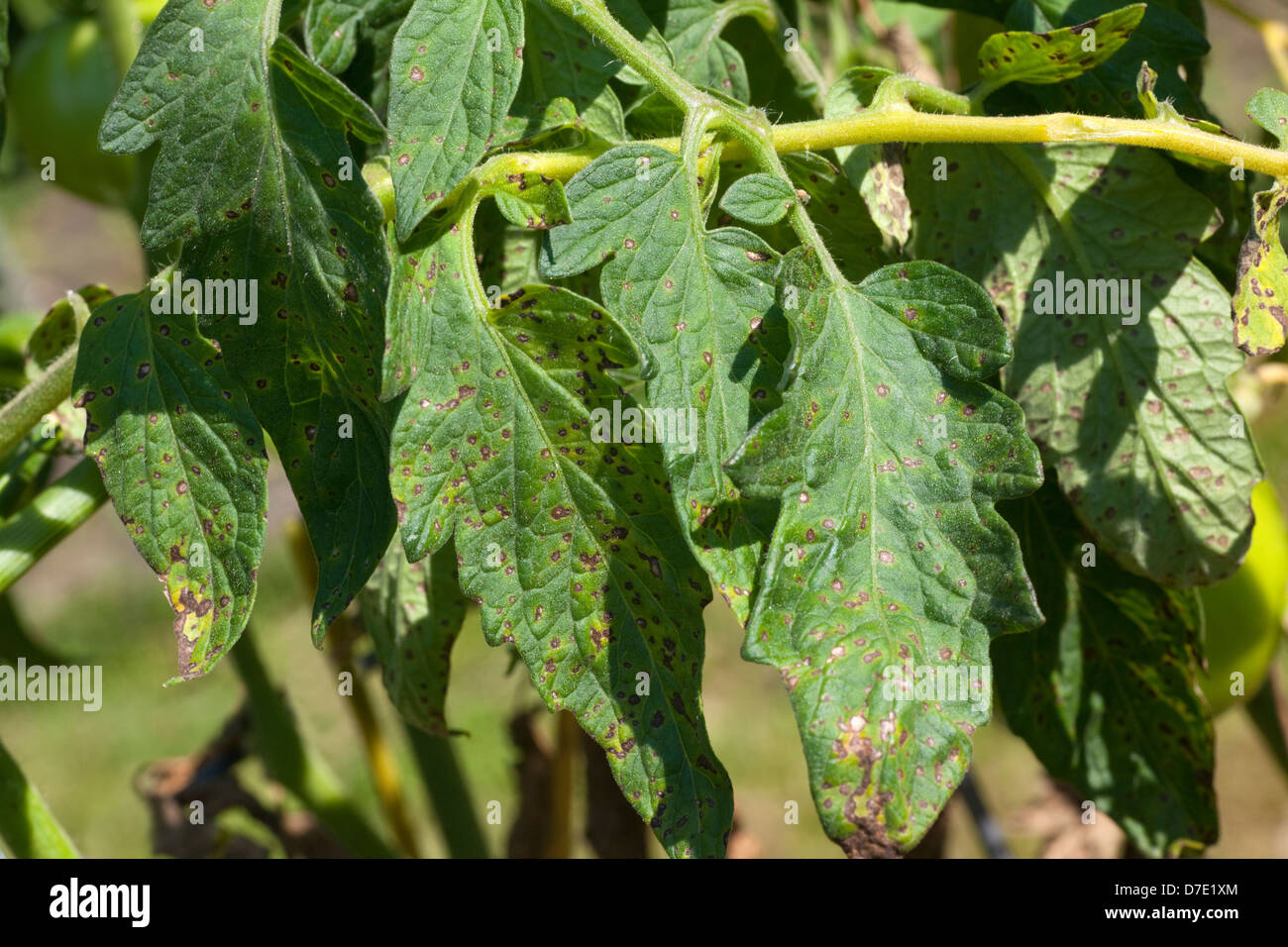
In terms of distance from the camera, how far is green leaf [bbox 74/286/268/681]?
1.85 feet

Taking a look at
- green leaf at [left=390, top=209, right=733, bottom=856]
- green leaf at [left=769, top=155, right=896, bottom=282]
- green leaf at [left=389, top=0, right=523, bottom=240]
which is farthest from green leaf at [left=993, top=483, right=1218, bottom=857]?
green leaf at [left=389, top=0, right=523, bottom=240]

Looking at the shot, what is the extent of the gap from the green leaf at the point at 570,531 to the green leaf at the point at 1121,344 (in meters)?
0.27

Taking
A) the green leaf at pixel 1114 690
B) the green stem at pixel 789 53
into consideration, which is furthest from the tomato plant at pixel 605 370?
the green leaf at pixel 1114 690

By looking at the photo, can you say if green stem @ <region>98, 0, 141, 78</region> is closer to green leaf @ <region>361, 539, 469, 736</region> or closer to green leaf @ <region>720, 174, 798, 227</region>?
green leaf @ <region>361, 539, 469, 736</region>

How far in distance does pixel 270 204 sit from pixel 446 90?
10cm

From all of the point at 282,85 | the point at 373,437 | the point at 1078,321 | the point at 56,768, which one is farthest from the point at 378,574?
the point at 56,768

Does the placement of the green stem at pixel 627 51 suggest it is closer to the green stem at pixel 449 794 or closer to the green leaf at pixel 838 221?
the green leaf at pixel 838 221

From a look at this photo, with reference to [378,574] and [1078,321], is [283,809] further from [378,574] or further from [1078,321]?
[1078,321]

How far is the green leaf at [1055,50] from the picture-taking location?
0.56 m

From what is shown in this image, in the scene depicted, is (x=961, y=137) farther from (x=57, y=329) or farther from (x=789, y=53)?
(x=57, y=329)

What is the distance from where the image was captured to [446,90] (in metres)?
0.52

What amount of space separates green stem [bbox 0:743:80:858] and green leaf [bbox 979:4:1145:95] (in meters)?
0.72

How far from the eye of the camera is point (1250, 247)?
54 centimetres
